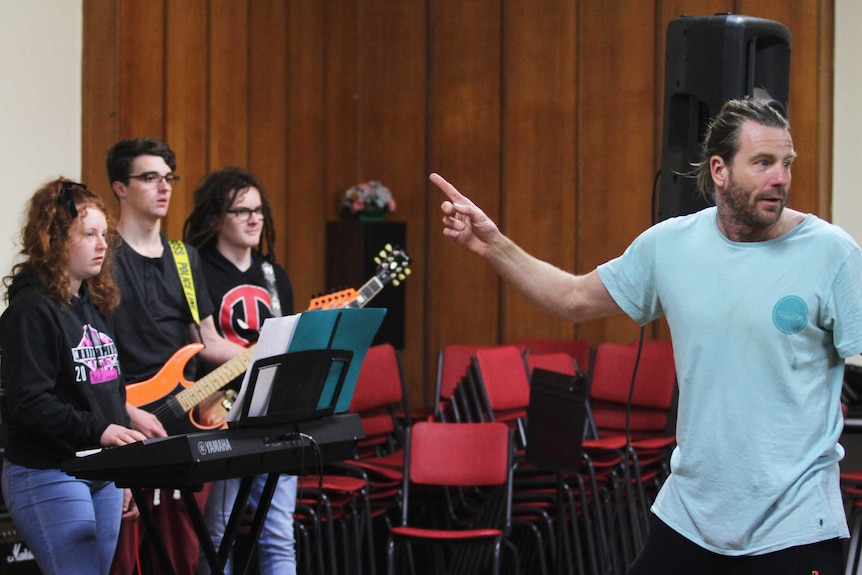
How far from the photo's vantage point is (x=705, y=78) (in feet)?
13.0

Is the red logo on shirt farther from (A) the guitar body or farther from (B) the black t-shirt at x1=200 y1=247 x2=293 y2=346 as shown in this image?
(A) the guitar body

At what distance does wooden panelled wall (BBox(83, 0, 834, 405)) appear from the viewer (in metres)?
7.56

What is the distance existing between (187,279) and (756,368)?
8.03ft

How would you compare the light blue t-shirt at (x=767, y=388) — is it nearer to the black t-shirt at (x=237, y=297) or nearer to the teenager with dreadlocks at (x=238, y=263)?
the teenager with dreadlocks at (x=238, y=263)

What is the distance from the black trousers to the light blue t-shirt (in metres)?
0.02

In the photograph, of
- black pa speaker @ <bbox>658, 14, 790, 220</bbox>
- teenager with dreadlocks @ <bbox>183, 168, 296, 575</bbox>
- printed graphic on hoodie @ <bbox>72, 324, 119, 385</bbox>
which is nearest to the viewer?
printed graphic on hoodie @ <bbox>72, 324, 119, 385</bbox>

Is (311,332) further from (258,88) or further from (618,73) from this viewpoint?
(618,73)

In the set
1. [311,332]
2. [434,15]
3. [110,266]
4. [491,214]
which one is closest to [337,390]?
[311,332]

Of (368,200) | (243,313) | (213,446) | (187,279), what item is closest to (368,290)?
(243,313)

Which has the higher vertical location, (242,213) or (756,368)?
(242,213)

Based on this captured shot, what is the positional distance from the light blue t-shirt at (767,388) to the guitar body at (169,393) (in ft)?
6.86

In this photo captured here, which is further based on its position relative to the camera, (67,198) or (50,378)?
(67,198)

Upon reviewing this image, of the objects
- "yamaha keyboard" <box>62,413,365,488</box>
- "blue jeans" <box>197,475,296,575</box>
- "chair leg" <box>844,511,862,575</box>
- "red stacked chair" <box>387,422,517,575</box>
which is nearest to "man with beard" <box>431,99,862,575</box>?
"yamaha keyboard" <box>62,413,365,488</box>

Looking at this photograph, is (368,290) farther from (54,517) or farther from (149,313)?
(54,517)
